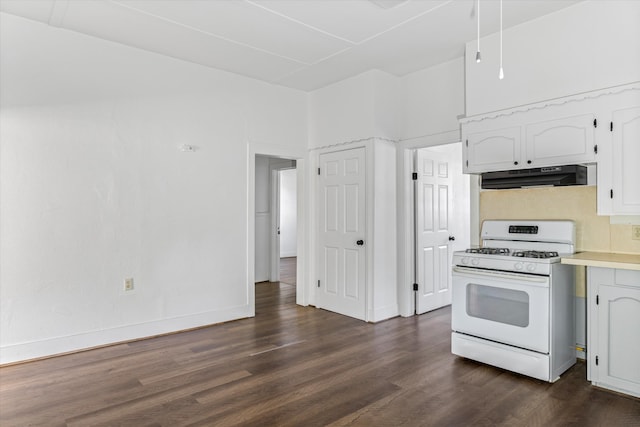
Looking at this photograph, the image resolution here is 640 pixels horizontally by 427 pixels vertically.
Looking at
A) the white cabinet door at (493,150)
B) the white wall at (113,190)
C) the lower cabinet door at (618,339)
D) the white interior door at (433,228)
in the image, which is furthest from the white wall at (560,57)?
the white wall at (113,190)

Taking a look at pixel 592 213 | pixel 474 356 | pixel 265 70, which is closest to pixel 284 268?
pixel 265 70

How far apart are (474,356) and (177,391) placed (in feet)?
7.73

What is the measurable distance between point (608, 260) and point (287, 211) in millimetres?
8825

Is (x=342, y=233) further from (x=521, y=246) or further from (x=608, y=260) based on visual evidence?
(x=608, y=260)

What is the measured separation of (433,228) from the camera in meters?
4.88

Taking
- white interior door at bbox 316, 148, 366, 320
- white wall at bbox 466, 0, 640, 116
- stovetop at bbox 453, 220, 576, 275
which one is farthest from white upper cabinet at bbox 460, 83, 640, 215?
white interior door at bbox 316, 148, 366, 320

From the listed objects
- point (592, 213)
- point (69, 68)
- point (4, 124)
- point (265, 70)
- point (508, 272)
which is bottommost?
point (508, 272)

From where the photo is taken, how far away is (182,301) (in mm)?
4176

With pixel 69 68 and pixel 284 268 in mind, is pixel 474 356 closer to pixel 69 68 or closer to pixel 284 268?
pixel 69 68

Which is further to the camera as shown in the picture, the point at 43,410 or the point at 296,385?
the point at 296,385

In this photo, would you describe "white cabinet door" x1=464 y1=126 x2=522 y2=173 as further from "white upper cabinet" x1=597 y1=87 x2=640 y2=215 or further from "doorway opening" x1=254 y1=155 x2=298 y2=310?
"doorway opening" x1=254 y1=155 x2=298 y2=310

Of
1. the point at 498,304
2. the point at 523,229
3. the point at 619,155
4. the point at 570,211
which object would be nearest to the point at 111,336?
the point at 498,304

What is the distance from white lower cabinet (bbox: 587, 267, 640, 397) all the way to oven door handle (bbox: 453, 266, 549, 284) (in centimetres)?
35

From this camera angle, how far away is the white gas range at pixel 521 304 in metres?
2.83
